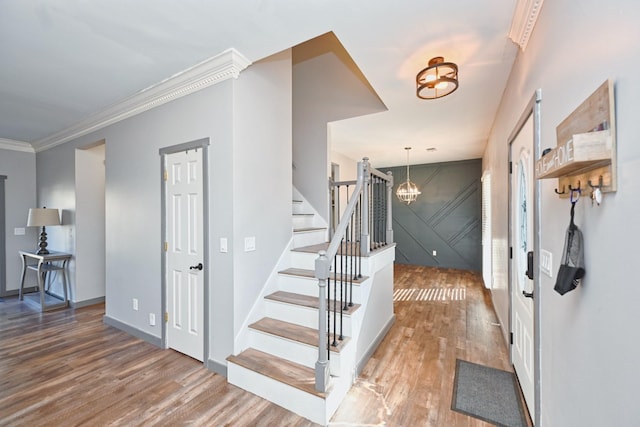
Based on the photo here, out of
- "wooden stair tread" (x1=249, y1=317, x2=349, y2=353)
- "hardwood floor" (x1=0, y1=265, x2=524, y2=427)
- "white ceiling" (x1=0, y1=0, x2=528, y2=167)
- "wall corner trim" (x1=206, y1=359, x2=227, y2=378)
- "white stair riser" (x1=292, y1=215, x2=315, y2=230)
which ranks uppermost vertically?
"white ceiling" (x1=0, y1=0, x2=528, y2=167)

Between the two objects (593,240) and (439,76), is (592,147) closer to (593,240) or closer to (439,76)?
(593,240)

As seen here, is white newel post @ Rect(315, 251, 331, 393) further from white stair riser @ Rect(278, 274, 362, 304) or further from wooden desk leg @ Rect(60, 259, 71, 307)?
wooden desk leg @ Rect(60, 259, 71, 307)

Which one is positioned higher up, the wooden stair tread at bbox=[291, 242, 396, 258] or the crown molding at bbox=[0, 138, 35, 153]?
the crown molding at bbox=[0, 138, 35, 153]

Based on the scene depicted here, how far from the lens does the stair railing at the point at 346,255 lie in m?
1.95

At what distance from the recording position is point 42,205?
4965 mm

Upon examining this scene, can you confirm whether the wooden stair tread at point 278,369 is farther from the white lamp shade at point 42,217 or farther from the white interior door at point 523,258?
the white lamp shade at point 42,217

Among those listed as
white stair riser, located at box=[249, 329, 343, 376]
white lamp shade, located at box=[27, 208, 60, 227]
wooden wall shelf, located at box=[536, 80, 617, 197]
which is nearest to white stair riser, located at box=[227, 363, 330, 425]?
white stair riser, located at box=[249, 329, 343, 376]

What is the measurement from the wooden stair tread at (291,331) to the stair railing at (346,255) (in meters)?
0.05

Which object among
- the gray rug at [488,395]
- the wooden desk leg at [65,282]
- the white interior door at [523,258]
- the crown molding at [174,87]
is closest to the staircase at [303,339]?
the gray rug at [488,395]

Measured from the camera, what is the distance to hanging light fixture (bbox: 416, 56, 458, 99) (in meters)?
2.27

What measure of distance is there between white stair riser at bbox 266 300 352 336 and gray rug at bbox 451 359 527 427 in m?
0.97

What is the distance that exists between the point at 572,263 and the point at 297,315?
203 centimetres

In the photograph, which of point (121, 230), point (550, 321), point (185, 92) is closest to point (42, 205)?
point (121, 230)

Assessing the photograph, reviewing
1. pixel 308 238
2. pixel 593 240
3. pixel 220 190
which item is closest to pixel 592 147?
pixel 593 240
